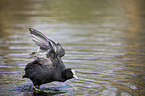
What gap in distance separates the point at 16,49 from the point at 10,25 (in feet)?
17.5

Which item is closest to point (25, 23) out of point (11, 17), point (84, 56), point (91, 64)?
point (11, 17)

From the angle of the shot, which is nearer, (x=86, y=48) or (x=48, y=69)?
(x=48, y=69)

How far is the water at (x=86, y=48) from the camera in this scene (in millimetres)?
7125

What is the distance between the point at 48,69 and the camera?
22.8 feet

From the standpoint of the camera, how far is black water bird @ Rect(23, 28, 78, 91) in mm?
6895

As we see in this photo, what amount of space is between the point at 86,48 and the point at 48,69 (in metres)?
4.33

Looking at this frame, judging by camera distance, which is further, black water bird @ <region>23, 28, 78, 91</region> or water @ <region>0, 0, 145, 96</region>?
water @ <region>0, 0, 145, 96</region>

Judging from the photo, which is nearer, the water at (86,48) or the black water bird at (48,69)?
the black water bird at (48,69)

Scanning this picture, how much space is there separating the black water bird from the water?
27 cm

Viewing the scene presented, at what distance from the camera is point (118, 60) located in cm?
950

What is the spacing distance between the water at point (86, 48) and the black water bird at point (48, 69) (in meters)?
0.27

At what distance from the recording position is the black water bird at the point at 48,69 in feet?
22.6

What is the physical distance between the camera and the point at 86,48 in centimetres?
1114

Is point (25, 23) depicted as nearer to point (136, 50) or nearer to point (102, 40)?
point (102, 40)
